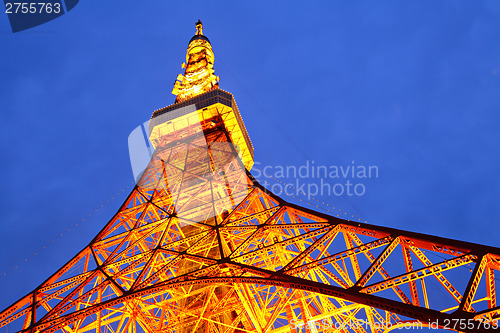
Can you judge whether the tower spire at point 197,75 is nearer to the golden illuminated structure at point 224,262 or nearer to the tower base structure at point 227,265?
the golden illuminated structure at point 224,262

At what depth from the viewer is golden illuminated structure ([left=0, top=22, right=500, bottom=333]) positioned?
7.58m

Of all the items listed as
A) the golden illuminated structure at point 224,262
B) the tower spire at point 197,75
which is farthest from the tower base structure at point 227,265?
the tower spire at point 197,75

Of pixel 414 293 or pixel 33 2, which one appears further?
pixel 33 2

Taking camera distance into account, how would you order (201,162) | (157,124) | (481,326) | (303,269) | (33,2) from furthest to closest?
(157,124) → (201,162) → (33,2) → (303,269) → (481,326)

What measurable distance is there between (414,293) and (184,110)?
632 inches

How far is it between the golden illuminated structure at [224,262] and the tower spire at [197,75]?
14 cm

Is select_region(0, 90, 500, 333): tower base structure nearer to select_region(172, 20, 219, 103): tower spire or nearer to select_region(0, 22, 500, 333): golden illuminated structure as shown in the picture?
select_region(0, 22, 500, 333): golden illuminated structure

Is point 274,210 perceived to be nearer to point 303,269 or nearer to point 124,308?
point 303,269

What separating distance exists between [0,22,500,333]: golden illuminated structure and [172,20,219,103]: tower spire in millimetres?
142

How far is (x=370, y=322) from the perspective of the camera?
10.3 meters

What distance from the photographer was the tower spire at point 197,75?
2523cm

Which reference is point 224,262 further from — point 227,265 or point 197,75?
point 197,75

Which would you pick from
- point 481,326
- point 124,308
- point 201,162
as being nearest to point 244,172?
point 201,162

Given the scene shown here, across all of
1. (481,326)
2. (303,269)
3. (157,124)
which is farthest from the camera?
(157,124)
